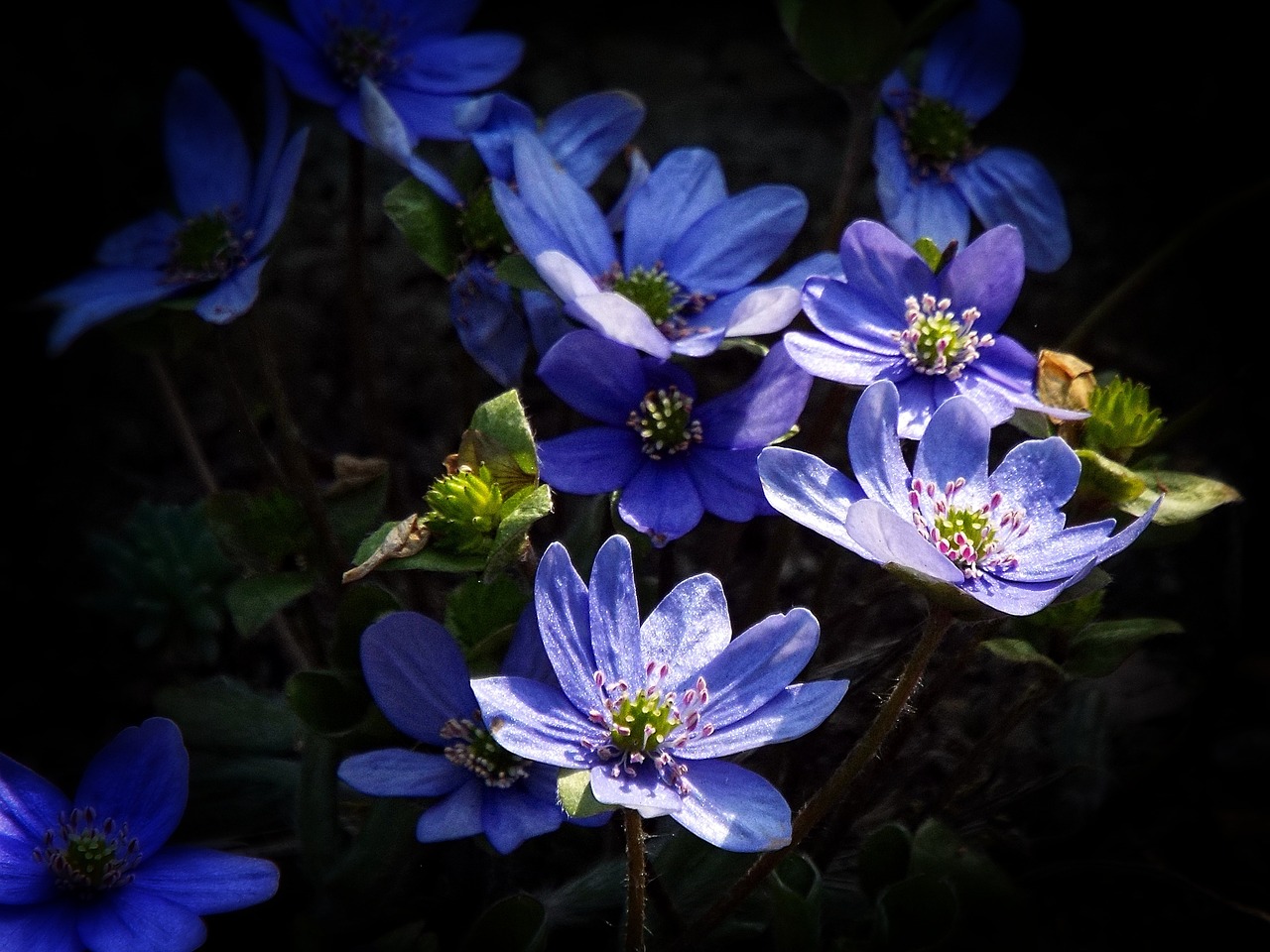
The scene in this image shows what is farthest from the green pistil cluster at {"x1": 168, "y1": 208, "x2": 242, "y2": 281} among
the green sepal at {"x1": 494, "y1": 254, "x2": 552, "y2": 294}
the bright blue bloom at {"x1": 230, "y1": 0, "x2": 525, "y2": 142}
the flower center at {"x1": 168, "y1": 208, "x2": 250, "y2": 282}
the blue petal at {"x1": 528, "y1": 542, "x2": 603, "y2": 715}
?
the blue petal at {"x1": 528, "y1": 542, "x2": 603, "y2": 715}

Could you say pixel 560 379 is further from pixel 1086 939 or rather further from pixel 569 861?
pixel 1086 939

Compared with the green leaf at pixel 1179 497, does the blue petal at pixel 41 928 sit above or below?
below

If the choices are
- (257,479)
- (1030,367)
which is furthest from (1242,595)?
(257,479)

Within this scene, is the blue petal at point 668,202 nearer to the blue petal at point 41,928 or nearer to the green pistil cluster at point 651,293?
the green pistil cluster at point 651,293

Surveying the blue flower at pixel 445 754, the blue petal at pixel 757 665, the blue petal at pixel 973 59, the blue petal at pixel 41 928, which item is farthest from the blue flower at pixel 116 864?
the blue petal at pixel 973 59

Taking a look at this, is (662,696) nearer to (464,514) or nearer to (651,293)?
(464,514)
